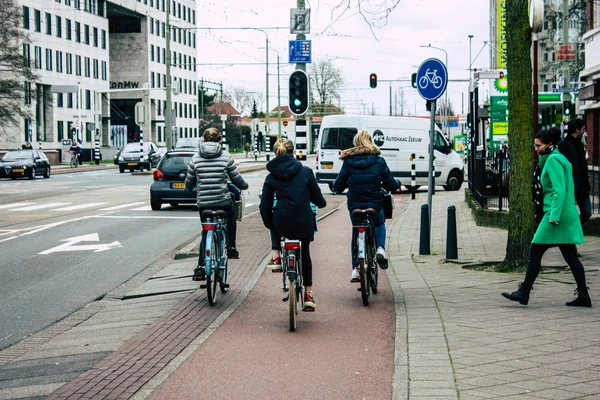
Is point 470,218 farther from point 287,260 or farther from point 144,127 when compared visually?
point 144,127

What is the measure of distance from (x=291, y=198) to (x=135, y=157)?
45.6m

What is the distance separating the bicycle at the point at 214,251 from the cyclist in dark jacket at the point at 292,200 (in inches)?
31.2

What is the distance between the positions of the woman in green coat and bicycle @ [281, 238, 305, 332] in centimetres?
197

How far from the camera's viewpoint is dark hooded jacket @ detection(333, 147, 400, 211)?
365 inches

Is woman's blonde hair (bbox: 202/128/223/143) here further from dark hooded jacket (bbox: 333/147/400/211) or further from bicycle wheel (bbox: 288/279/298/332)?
bicycle wheel (bbox: 288/279/298/332)

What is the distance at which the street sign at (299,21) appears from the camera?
679 inches

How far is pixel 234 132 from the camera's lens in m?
126

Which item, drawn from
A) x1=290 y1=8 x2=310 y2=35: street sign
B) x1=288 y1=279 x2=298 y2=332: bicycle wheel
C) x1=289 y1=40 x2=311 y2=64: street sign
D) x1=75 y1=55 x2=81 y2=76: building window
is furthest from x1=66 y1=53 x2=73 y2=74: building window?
x1=288 y1=279 x2=298 y2=332: bicycle wheel

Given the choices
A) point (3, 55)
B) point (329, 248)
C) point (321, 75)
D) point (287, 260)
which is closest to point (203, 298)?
point (287, 260)

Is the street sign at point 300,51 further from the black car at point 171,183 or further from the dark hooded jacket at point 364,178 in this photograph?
the dark hooded jacket at point 364,178

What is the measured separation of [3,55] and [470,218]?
39.9 m

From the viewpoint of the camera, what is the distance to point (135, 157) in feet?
174

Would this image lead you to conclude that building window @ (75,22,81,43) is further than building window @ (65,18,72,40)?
Yes

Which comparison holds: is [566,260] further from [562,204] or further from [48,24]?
[48,24]
